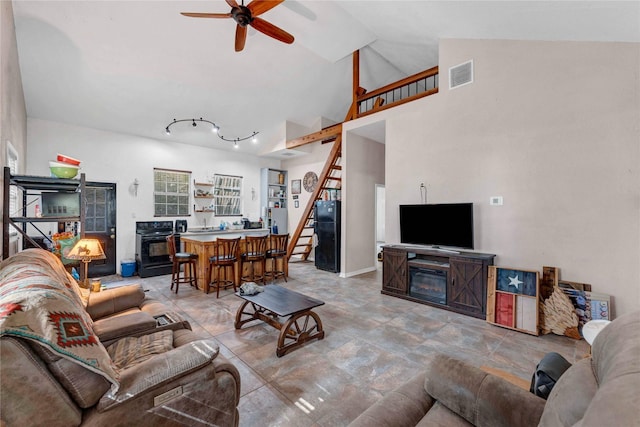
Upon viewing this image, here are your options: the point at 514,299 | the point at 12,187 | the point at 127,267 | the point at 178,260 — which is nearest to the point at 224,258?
the point at 178,260

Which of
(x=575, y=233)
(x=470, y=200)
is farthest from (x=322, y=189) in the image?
(x=575, y=233)

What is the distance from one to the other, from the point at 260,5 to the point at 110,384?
3.62 m

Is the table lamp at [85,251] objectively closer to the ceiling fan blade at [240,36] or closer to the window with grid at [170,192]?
the ceiling fan blade at [240,36]

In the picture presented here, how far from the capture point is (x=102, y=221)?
5.94 meters

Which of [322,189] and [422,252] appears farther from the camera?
[322,189]

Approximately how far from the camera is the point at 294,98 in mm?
6434

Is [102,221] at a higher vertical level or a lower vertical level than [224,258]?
higher

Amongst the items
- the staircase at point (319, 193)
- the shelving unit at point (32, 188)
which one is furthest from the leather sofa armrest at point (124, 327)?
the staircase at point (319, 193)

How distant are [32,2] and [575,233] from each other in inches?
285

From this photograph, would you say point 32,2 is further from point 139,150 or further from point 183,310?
point 183,310

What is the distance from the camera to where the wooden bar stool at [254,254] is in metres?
4.96

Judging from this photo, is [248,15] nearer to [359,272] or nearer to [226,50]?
[226,50]

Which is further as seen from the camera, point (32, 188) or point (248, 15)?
point (248, 15)

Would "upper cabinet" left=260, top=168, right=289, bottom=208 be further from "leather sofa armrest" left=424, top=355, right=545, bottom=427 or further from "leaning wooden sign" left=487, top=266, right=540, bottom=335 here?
"leather sofa armrest" left=424, top=355, right=545, bottom=427
